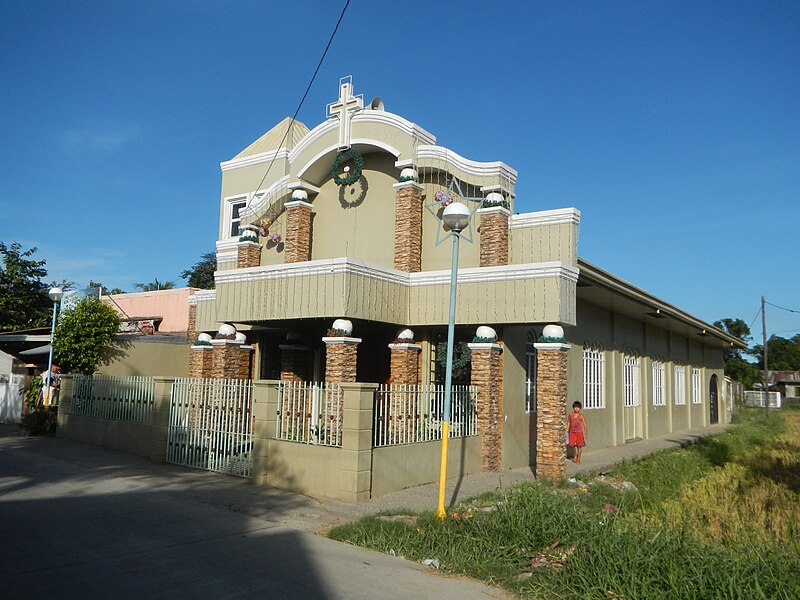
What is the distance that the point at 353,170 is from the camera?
16078 millimetres

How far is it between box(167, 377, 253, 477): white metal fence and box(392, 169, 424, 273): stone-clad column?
4.39 m

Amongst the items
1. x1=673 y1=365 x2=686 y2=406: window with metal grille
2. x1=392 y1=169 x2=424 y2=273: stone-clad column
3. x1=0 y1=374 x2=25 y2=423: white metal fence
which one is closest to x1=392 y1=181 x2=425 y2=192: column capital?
x1=392 y1=169 x2=424 y2=273: stone-clad column

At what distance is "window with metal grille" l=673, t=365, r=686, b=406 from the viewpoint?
2821 cm

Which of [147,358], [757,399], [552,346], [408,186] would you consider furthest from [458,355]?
[757,399]

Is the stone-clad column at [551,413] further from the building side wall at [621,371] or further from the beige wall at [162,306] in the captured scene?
the beige wall at [162,306]

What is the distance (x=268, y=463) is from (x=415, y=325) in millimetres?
4464

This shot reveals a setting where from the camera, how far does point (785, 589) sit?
552cm

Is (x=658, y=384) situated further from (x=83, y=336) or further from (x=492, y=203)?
(x=83, y=336)

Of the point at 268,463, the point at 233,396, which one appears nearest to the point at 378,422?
the point at 268,463

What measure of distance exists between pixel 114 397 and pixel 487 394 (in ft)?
27.9

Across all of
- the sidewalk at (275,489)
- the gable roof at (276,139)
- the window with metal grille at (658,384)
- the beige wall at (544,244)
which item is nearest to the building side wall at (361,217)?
the beige wall at (544,244)

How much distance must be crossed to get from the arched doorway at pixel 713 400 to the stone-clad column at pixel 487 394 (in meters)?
25.0

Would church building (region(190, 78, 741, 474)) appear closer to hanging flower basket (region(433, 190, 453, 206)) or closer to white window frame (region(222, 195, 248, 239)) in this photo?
hanging flower basket (region(433, 190, 453, 206))

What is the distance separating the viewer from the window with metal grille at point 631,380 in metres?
22.3
